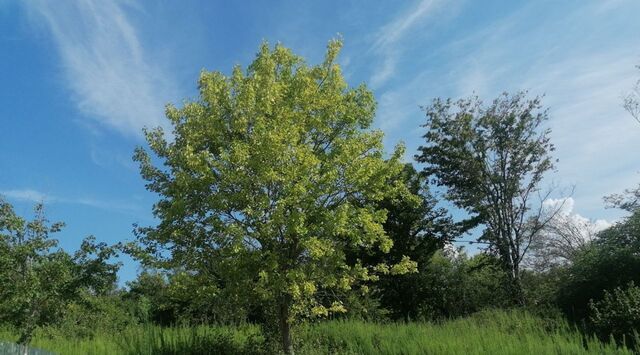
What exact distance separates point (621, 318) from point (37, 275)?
14817 millimetres

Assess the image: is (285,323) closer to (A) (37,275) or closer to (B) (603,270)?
(A) (37,275)

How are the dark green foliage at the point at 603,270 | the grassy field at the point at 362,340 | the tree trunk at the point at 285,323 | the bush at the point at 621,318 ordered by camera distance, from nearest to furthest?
the grassy field at the point at 362,340
the bush at the point at 621,318
the tree trunk at the point at 285,323
the dark green foliage at the point at 603,270

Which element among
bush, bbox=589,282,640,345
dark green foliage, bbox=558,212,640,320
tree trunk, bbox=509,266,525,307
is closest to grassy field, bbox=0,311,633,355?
bush, bbox=589,282,640,345

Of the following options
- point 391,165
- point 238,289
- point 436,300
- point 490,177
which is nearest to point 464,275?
point 436,300

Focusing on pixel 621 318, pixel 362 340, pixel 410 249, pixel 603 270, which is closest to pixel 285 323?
pixel 362 340

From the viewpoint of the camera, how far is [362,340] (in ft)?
54.0

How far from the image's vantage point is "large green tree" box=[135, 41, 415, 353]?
45.0 ft

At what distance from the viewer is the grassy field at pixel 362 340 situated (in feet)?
44.4

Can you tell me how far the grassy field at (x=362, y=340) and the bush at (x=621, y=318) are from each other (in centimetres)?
56

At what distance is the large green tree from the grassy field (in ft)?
5.26

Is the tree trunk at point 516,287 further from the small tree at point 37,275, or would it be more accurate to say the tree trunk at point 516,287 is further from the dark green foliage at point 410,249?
the small tree at point 37,275

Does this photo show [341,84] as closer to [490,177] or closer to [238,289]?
[238,289]

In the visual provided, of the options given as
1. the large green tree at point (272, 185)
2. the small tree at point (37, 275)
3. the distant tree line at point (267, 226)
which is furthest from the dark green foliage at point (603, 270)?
the small tree at point (37, 275)

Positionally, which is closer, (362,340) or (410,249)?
(362,340)
